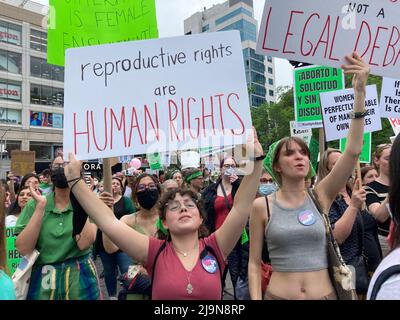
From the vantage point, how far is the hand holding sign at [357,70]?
228 cm

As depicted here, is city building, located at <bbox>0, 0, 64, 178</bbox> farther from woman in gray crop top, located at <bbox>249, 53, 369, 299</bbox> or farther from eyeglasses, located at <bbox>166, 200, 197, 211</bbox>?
woman in gray crop top, located at <bbox>249, 53, 369, 299</bbox>

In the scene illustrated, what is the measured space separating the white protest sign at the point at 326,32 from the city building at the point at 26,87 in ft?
136

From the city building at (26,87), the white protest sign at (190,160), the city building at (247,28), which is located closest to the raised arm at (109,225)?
the white protest sign at (190,160)

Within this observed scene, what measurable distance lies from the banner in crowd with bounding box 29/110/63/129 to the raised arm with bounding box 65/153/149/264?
45.8 m

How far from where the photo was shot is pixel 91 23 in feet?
9.57

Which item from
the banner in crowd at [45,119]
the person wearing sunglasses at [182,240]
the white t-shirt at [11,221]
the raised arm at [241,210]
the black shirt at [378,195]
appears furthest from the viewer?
the banner in crowd at [45,119]

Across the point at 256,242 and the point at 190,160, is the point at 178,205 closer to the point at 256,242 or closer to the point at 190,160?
the point at 256,242

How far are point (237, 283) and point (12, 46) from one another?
4535 centimetres

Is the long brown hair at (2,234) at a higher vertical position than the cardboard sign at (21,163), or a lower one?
lower

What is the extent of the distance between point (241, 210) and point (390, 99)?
3.04 meters

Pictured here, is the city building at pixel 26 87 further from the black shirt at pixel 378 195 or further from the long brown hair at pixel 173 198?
the long brown hair at pixel 173 198
